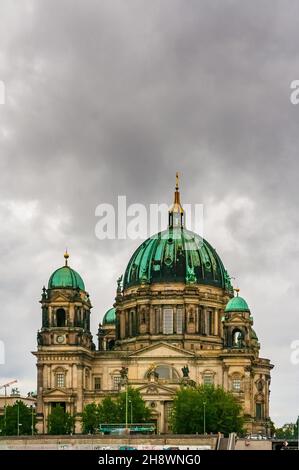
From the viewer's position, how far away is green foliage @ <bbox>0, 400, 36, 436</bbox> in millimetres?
153250

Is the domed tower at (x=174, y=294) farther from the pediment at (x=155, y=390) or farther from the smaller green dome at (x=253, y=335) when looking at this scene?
the pediment at (x=155, y=390)

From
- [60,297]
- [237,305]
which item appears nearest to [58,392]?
[60,297]

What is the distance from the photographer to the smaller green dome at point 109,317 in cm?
18912

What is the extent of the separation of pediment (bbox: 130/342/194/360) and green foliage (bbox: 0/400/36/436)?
1712 cm

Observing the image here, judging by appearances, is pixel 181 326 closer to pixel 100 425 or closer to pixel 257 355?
pixel 257 355

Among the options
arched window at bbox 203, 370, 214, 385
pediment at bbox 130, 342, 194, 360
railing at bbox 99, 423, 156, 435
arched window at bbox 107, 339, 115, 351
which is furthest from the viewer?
arched window at bbox 107, 339, 115, 351

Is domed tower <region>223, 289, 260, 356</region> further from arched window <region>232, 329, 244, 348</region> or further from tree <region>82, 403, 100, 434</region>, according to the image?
tree <region>82, 403, 100, 434</region>

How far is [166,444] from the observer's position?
113062 millimetres

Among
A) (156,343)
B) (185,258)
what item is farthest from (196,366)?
(185,258)

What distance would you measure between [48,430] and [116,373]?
15.4m

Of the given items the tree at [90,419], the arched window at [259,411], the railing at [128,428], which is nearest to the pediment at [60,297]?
the tree at [90,419]

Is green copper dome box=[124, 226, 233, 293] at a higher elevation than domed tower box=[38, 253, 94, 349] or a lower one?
higher

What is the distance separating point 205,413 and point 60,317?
2950 cm

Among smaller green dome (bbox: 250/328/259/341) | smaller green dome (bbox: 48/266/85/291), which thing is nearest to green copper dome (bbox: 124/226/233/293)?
smaller green dome (bbox: 250/328/259/341)
